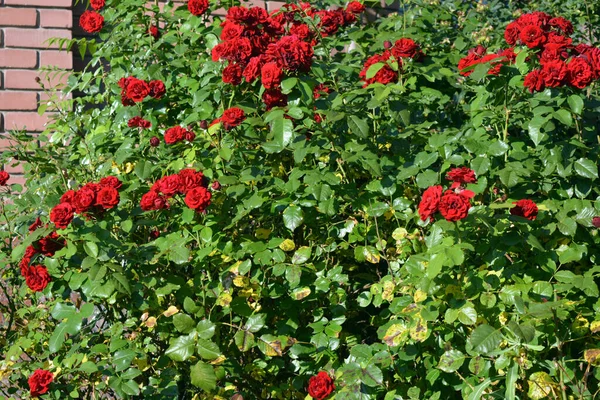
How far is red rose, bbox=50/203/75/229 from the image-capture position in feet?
7.50

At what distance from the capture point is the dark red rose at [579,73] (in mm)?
2381

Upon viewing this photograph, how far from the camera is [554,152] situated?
254cm

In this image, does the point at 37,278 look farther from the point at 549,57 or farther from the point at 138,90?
the point at 549,57

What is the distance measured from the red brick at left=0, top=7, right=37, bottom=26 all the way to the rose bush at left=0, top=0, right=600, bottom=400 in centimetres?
183

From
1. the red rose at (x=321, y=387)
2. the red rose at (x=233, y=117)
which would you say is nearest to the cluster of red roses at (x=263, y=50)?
the red rose at (x=233, y=117)

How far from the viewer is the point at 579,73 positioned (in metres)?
2.39

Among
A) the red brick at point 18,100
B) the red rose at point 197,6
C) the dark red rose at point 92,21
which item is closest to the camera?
the red rose at point 197,6

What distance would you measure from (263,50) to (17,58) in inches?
98.8

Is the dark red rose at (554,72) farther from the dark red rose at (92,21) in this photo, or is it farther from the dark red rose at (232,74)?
the dark red rose at (92,21)

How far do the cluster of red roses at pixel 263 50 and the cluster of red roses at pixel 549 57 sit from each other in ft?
1.82

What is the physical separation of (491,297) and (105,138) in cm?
169

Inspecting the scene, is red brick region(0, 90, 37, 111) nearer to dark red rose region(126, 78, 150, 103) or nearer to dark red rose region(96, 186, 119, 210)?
dark red rose region(126, 78, 150, 103)

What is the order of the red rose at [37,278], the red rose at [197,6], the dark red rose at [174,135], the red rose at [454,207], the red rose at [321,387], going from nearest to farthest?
the red rose at [454,207]
the red rose at [321,387]
the red rose at [37,278]
the dark red rose at [174,135]
the red rose at [197,6]

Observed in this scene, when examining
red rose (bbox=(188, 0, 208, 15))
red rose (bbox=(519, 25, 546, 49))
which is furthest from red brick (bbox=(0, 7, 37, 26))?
red rose (bbox=(519, 25, 546, 49))
